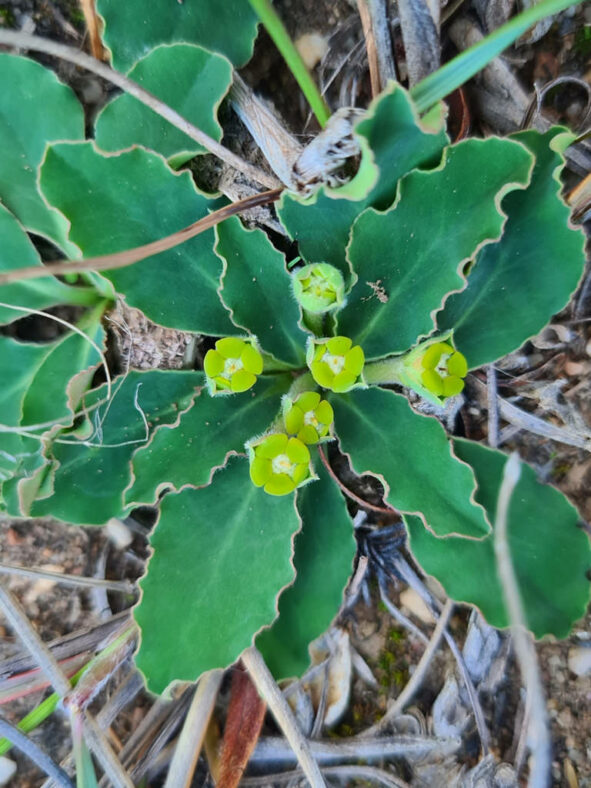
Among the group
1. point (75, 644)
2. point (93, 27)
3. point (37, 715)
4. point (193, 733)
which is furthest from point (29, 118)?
point (193, 733)

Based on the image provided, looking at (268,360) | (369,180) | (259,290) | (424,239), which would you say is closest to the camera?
(369,180)

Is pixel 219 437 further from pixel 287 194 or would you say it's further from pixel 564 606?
pixel 564 606

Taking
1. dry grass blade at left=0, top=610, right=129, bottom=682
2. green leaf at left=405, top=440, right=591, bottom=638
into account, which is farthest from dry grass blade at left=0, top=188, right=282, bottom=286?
dry grass blade at left=0, top=610, right=129, bottom=682

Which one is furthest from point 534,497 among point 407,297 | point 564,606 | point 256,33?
point 256,33

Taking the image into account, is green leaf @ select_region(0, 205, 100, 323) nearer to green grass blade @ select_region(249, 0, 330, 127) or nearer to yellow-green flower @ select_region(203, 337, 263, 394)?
yellow-green flower @ select_region(203, 337, 263, 394)

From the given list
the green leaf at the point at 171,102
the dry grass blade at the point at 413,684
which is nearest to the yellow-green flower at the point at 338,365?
the green leaf at the point at 171,102

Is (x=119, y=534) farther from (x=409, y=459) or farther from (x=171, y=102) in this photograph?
(x=171, y=102)
